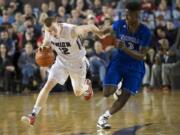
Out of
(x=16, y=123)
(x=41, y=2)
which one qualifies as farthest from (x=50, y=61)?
(x=41, y=2)

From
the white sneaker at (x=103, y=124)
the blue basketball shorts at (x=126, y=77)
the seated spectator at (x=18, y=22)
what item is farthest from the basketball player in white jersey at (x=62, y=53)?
the seated spectator at (x=18, y=22)

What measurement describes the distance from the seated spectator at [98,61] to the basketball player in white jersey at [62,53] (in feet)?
18.2

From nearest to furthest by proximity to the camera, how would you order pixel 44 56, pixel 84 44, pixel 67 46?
pixel 67 46, pixel 44 56, pixel 84 44

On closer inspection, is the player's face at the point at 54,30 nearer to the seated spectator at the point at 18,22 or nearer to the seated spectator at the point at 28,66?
the seated spectator at the point at 28,66

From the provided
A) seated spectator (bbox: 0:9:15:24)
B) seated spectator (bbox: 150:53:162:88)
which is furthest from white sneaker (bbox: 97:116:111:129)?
seated spectator (bbox: 0:9:15:24)

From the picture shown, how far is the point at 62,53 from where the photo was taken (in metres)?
8.56

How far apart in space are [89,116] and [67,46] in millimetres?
1668

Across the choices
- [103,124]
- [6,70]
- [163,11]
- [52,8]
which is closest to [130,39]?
[103,124]

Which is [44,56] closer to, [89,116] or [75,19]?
[89,116]

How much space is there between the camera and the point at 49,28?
26.4 feet

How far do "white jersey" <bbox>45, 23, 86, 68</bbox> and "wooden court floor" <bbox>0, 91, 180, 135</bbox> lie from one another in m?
1.03

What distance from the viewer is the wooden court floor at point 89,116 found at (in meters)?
7.97

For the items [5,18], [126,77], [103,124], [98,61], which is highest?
[5,18]

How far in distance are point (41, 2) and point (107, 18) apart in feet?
11.5
